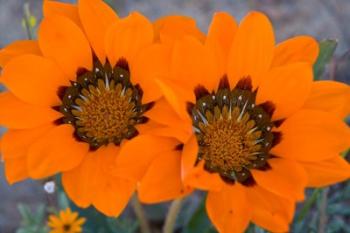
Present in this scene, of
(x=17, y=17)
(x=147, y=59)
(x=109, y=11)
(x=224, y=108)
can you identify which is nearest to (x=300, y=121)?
(x=224, y=108)

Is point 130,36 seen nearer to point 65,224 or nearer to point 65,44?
point 65,44

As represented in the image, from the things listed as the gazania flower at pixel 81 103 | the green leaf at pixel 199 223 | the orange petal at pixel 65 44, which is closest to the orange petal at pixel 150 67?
the gazania flower at pixel 81 103

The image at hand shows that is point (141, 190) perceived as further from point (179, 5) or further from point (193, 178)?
point (179, 5)

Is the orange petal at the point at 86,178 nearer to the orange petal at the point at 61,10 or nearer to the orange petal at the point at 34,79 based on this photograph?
the orange petal at the point at 34,79

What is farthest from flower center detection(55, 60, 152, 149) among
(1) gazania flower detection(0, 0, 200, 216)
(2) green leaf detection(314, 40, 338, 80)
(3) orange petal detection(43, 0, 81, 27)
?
(2) green leaf detection(314, 40, 338, 80)

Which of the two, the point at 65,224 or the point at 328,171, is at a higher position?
the point at 328,171

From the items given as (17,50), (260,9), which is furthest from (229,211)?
(260,9)
